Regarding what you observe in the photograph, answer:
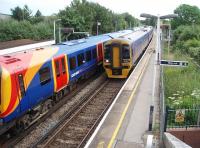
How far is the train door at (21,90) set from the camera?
11.8 meters

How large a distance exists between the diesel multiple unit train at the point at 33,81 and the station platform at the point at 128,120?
2929 millimetres

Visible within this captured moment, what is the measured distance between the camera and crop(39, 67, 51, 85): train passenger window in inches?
546

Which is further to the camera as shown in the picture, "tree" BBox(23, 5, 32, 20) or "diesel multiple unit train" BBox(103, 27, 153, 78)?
"tree" BBox(23, 5, 32, 20)

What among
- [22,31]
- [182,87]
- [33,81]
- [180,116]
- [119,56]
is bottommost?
[182,87]

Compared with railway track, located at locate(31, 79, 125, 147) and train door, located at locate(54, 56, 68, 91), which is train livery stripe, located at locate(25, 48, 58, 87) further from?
railway track, located at locate(31, 79, 125, 147)

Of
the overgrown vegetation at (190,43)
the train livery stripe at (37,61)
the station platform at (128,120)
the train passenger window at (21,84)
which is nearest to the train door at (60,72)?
the train livery stripe at (37,61)

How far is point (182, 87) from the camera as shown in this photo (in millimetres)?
17859

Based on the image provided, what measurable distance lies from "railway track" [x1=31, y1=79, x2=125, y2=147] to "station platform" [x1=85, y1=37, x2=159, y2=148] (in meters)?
0.62

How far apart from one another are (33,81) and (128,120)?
4.42m

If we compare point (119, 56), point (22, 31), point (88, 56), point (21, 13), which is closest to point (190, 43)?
point (119, 56)

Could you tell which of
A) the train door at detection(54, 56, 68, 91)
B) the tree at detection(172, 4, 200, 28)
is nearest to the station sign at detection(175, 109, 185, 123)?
the train door at detection(54, 56, 68, 91)

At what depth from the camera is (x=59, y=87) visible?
16062mm

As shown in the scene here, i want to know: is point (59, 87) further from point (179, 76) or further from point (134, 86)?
point (179, 76)

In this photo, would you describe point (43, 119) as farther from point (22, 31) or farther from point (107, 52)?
point (22, 31)
